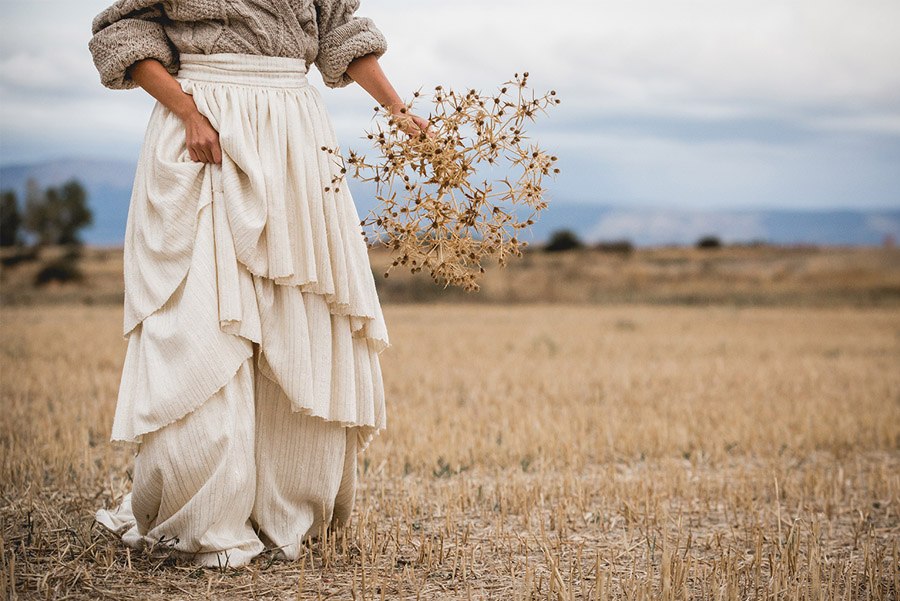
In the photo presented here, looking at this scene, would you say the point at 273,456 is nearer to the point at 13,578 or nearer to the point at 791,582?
the point at 13,578

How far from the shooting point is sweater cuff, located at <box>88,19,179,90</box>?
342cm

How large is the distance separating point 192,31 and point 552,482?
2954 millimetres

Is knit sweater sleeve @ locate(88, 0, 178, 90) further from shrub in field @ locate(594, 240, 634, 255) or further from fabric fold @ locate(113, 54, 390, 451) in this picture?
shrub in field @ locate(594, 240, 634, 255)

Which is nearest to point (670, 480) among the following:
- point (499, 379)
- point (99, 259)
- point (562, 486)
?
point (562, 486)

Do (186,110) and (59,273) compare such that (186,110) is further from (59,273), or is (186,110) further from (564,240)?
(564,240)

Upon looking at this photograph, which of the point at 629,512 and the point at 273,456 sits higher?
the point at 273,456

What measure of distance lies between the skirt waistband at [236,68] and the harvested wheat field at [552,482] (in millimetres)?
1731

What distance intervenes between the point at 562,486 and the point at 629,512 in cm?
63

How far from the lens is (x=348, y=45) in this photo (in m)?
3.77

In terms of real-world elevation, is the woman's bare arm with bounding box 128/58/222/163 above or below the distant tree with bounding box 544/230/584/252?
below

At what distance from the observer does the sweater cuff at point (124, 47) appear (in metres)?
3.42

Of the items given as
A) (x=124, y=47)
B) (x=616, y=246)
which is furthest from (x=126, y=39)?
(x=616, y=246)

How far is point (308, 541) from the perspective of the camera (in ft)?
12.4

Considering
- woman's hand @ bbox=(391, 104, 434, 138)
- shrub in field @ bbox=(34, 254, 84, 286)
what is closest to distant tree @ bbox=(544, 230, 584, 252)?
shrub in field @ bbox=(34, 254, 84, 286)
